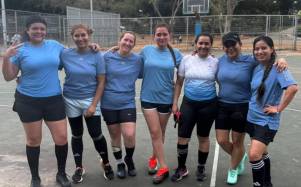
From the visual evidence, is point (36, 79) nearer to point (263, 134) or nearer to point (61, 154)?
point (61, 154)

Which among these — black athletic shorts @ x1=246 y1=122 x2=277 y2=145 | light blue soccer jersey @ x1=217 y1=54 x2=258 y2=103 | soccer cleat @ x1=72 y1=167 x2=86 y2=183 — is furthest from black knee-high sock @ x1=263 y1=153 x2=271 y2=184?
soccer cleat @ x1=72 y1=167 x2=86 y2=183

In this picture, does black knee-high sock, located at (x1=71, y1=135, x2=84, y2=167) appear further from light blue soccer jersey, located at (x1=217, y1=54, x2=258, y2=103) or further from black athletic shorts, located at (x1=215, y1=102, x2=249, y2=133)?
light blue soccer jersey, located at (x1=217, y1=54, x2=258, y2=103)

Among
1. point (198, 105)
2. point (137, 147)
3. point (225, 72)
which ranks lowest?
point (137, 147)

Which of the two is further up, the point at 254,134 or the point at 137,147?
the point at 254,134

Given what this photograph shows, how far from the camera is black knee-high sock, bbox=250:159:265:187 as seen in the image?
4629mm

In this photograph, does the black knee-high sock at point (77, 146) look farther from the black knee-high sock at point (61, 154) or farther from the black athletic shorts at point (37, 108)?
the black athletic shorts at point (37, 108)

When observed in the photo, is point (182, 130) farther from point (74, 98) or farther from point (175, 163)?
point (74, 98)

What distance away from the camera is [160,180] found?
549 cm

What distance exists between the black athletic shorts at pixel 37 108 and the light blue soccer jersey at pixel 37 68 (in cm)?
6

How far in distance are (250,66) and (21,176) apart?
3254 millimetres

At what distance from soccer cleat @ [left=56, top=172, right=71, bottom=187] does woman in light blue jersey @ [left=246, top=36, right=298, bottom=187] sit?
2.26 meters

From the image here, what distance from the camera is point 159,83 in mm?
5410

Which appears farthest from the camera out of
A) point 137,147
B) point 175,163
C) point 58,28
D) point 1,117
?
point 58,28

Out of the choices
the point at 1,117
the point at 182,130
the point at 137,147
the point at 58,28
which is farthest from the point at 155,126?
the point at 58,28
